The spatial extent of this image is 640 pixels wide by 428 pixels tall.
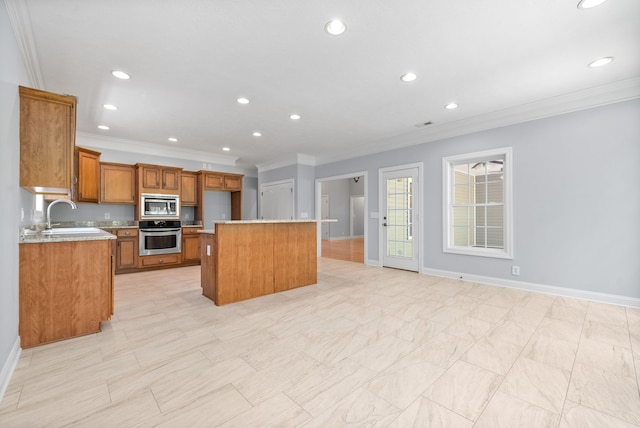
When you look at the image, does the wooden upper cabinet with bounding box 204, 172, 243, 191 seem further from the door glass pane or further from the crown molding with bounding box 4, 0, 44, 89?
the door glass pane

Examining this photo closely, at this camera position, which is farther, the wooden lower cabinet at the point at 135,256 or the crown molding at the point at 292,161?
the crown molding at the point at 292,161

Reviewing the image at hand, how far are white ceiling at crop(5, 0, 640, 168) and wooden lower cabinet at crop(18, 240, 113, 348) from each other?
1.85m

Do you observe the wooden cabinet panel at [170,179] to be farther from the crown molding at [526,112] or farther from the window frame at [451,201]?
the window frame at [451,201]

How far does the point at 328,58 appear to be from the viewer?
2.78m

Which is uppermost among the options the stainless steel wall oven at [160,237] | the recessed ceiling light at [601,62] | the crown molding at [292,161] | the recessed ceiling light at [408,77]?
the recessed ceiling light at [601,62]

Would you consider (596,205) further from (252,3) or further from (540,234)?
(252,3)

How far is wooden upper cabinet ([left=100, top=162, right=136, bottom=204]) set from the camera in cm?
550

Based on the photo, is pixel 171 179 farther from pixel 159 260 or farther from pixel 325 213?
pixel 325 213

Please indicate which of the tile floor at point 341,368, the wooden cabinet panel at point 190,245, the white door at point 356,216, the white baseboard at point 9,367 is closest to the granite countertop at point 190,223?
the wooden cabinet panel at point 190,245

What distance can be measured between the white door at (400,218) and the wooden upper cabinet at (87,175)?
18.1 ft

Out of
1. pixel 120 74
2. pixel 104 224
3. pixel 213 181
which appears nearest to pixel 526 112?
pixel 120 74

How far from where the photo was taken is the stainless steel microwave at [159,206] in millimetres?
5715

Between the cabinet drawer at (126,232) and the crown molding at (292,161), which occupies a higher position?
the crown molding at (292,161)

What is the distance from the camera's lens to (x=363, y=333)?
2.61 meters
